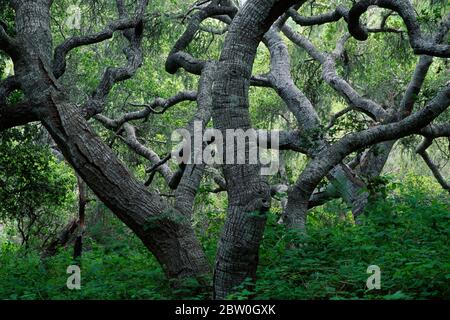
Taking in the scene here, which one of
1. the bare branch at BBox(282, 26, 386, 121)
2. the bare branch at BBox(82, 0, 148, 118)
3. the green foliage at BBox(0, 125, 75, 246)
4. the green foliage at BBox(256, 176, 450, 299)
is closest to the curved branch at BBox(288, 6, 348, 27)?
the bare branch at BBox(282, 26, 386, 121)

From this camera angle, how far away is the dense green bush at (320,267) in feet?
18.4

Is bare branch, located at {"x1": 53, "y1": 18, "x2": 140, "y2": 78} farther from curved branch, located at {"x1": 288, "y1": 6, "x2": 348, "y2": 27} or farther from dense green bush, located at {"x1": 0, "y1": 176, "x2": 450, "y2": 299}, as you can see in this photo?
curved branch, located at {"x1": 288, "y1": 6, "x2": 348, "y2": 27}

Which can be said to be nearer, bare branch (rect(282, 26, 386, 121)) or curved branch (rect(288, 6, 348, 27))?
curved branch (rect(288, 6, 348, 27))

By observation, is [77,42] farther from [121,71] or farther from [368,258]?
[368,258]

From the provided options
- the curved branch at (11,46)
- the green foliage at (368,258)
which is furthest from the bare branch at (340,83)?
the curved branch at (11,46)

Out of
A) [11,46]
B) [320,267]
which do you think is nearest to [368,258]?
[320,267]

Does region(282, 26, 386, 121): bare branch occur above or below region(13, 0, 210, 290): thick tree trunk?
above

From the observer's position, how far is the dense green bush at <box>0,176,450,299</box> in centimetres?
560

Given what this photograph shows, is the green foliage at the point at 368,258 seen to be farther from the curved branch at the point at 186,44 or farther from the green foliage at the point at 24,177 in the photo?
→ the green foliage at the point at 24,177

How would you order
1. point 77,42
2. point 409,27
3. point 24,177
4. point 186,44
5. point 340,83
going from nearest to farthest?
point 409,27 < point 77,42 < point 24,177 < point 186,44 < point 340,83

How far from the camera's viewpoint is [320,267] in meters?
6.50

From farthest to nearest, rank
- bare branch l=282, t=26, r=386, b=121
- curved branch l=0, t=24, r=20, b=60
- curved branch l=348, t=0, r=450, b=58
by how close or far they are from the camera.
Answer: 1. bare branch l=282, t=26, r=386, b=121
2. curved branch l=0, t=24, r=20, b=60
3. curved branch l=348, t=0, r=450, b=58
